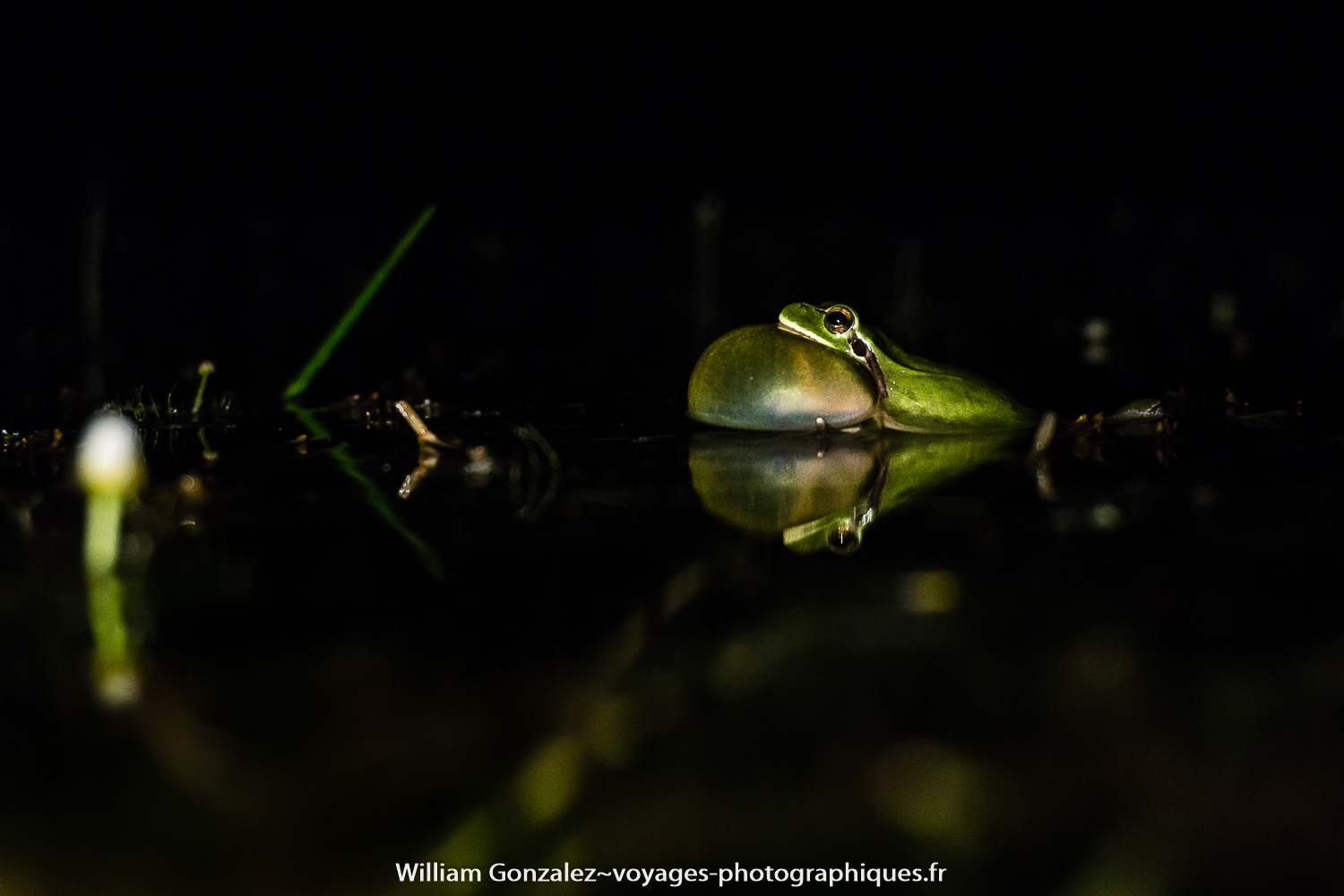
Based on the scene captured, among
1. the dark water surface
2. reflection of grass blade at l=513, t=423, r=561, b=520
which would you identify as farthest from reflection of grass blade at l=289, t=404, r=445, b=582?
reflection of grass blade at l=513, t=423, r=561, b=520

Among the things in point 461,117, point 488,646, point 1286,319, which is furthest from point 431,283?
point 488,646

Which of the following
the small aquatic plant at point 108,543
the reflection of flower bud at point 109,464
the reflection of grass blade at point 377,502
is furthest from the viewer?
the reflection of flower bud at point 109,464

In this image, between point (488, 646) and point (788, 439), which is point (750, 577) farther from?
point (788, 439)

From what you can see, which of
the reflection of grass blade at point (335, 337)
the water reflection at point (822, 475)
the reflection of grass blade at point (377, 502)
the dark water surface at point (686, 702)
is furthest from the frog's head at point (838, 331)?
the reflection of grass blade at point (335, 337)

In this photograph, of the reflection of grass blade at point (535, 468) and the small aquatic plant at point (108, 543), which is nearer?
the small aquatic plant at point (108, 543)

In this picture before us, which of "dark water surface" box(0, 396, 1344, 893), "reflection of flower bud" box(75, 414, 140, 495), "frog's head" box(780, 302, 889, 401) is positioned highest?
"frog's head" box(780, 302, 889, 401)

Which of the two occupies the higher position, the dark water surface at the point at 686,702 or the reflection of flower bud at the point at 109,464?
the reflection of flower bud at the point at 109,464

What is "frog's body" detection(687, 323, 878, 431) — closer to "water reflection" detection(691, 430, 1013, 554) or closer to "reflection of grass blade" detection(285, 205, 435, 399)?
"water reflection" detection(691, 430, 1013, 554)

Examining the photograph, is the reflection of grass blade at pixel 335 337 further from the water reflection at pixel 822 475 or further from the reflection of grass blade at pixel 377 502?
the water reflection at pixel 822 475
